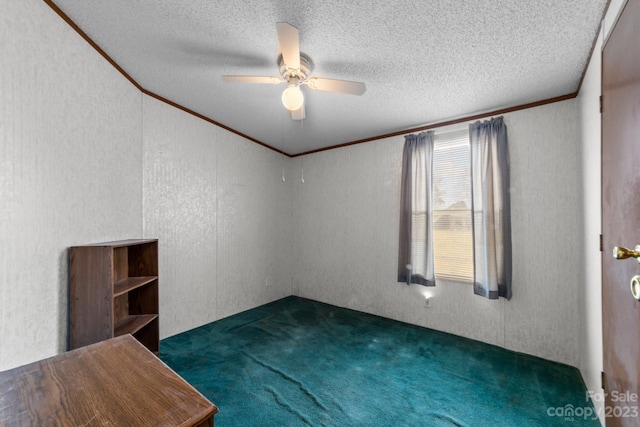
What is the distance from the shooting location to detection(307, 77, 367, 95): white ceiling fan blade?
1.85 m

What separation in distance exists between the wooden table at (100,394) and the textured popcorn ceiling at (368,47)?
180cm

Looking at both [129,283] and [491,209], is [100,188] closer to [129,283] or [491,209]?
[129,283]

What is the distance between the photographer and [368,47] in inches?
72.3

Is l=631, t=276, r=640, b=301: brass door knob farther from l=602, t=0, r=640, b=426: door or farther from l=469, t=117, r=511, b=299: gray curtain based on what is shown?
l=469, t=117, r=511, b=299: gray curtain

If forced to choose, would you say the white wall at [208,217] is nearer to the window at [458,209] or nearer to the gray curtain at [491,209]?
the window at [458,209]

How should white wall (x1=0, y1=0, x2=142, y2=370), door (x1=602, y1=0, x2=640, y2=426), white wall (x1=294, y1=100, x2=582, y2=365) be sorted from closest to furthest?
door (x1=602, y1=0, x2=640, y2=426), white wall (x1=0, y1=0, x2=142, y2=370), white wall (x1=294, y1=100, x2=582, y2=365)

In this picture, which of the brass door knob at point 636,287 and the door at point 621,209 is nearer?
the brass door knob at point 636,287

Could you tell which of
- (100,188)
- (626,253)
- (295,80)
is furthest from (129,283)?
(626,253)

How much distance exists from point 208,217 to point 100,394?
263 centimetres

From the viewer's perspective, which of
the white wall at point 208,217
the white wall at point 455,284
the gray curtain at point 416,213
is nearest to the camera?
the white wall at point 455,284

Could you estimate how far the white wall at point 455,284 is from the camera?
2.40 metres

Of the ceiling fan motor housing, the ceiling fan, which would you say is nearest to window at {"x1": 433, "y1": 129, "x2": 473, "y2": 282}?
the ceiling fan

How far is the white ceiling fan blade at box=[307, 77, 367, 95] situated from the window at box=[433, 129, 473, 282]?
1671 mm

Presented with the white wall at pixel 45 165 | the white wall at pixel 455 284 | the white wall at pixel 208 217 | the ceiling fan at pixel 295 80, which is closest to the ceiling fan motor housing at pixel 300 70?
the ceiling fan at pixel 295 80
